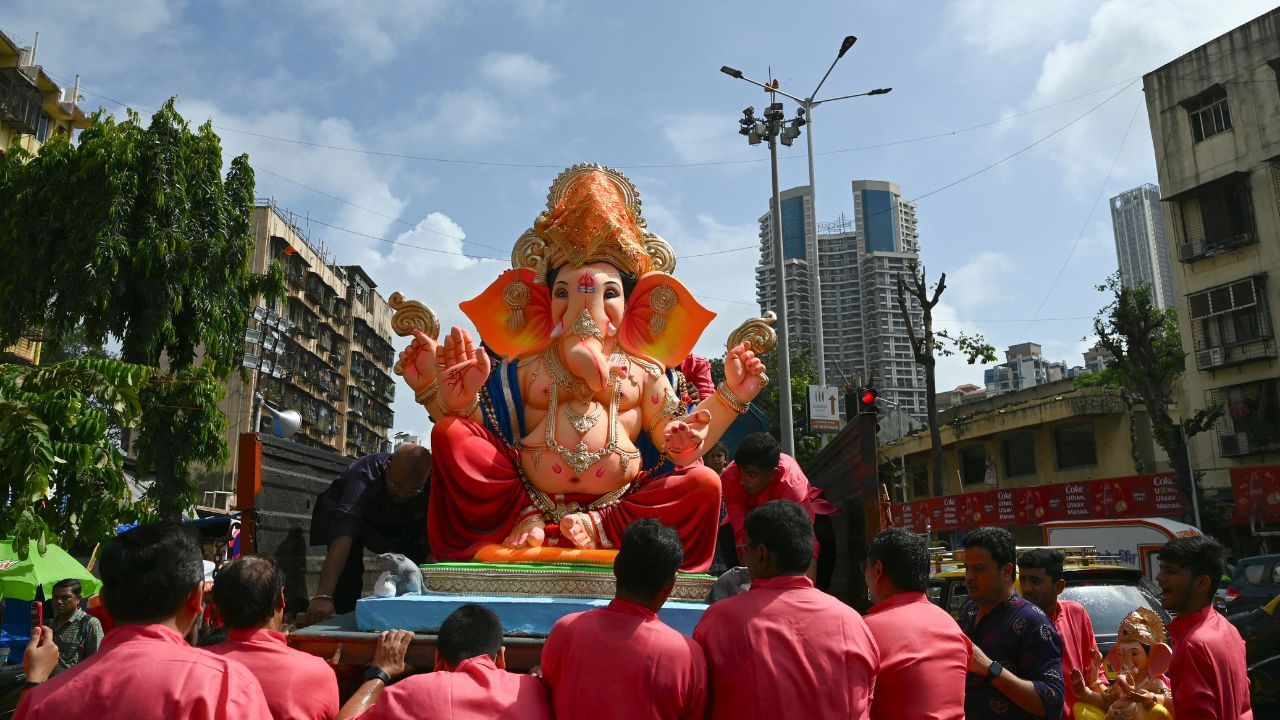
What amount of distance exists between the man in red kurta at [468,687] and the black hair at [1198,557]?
2.33 meters

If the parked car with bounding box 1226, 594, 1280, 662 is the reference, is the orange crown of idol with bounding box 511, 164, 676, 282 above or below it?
above

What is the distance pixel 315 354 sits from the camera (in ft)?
122

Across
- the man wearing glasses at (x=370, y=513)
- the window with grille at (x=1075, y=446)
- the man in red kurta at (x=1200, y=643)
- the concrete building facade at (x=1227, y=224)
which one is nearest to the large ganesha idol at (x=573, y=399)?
the man wearing glasses at (x=370, y=513)

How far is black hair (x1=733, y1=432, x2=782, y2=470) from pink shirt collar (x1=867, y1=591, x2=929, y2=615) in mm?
1706

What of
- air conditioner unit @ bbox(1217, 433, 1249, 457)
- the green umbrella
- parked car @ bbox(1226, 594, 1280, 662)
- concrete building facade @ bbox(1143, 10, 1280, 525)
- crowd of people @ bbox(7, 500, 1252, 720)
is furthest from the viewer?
air conditioner unit @ bbox(1217, 433, 1249, 457)

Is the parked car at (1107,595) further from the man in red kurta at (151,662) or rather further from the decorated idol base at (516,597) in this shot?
the man in red kurta at (151,662)

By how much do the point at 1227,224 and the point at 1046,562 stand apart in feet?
68.2

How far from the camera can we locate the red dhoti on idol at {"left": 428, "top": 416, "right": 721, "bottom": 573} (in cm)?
514

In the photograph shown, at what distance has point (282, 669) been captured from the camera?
2.58 metres

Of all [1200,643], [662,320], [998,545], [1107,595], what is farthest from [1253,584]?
[998,545]

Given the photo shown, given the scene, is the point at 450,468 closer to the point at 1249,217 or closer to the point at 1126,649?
the point at 1126,649

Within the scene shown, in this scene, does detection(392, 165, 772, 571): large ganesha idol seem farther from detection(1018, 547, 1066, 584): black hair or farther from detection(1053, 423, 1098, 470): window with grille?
detection(1053, 423, 1098, 470): window with grille

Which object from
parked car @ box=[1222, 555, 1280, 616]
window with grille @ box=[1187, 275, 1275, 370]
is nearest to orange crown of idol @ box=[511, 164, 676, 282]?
parked car @ box=[1222, 555, 1280, 616]

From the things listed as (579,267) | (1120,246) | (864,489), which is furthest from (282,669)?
(1120,246)
